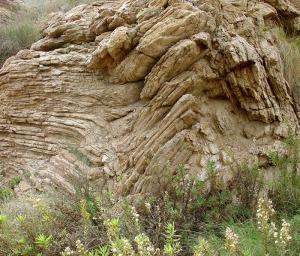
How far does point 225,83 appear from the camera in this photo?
15.1 ft

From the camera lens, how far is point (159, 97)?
451 cm

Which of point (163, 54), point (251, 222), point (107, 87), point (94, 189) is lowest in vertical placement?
point (94, 189)

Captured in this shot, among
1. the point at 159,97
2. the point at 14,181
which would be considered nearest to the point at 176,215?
the point at 159,97

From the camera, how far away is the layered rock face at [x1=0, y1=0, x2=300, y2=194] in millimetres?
4305

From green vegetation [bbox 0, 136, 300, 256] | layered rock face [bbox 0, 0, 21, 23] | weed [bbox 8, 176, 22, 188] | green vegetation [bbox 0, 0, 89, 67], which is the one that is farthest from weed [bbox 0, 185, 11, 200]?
layered rock face [bbox 0, 0, 21, 23]

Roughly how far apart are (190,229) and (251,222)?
2.05ft

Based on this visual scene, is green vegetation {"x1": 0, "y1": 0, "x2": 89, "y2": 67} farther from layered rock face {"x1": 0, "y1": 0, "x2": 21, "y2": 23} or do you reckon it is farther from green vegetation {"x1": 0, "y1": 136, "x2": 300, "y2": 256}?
green vegetation {"x1": 0, "y1": 136, "x2": 300, "y2": 256}

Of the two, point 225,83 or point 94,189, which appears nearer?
point 94,189

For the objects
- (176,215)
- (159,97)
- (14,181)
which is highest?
(159,97)

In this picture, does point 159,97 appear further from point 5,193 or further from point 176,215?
point 5,193

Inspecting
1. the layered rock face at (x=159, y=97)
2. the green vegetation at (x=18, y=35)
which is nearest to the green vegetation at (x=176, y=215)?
the layered rock face at (x=159, y=97)

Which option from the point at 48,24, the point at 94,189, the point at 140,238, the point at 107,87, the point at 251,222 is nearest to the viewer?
the point at 140,238

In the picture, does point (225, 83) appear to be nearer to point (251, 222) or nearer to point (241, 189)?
point (241, 189)

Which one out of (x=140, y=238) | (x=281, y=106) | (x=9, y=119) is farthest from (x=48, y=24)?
(x=140, y=238)
